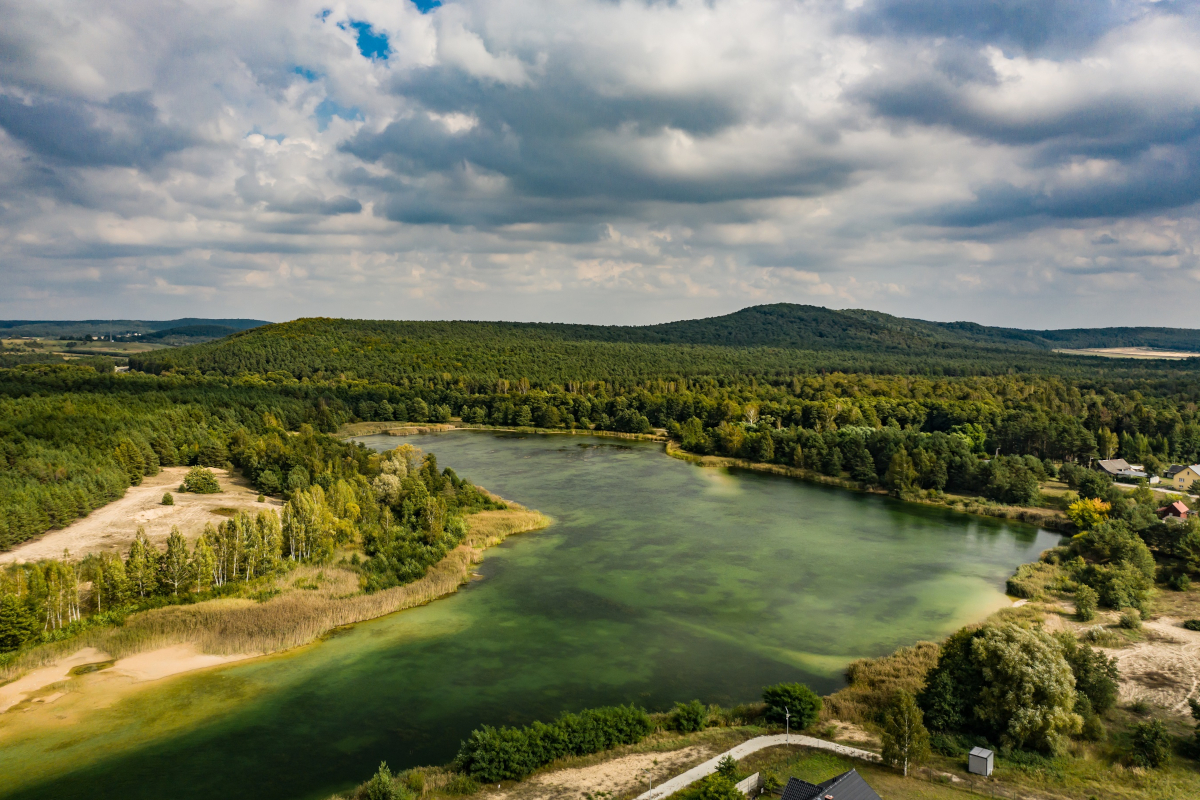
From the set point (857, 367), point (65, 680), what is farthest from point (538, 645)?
point (857, 367)

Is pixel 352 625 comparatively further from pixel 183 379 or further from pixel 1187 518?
pixel 183 379

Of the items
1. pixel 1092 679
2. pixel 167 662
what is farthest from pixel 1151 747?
pixel 167 662

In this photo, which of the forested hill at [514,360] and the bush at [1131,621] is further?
the forested hill at [514,360]

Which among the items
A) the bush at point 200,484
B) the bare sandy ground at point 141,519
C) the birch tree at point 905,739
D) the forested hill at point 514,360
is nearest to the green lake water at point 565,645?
the birch tree at point 905,739

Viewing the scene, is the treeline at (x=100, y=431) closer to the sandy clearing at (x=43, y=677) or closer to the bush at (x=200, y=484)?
the bush at (x=200, y=484)

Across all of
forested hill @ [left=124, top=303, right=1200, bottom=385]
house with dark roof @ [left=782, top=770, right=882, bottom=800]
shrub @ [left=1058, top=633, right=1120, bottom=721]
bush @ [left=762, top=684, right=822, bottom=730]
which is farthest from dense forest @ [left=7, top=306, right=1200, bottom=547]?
house with dark roof @ [left=782, top=770, right=882, bottom=800]

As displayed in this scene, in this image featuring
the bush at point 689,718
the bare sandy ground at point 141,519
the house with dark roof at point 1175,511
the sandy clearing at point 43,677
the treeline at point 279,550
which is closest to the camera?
the bush at point 689,718

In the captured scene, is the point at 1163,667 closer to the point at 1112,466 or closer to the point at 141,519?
the point at 1112,466
